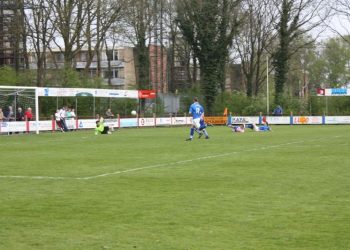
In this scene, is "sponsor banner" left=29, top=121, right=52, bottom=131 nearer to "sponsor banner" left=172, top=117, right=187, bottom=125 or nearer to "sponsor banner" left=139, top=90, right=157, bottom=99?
"sponsor banner" left=139, top=90, right=157, bottom=99

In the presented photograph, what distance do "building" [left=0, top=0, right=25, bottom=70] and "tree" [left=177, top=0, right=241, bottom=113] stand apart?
16.5m

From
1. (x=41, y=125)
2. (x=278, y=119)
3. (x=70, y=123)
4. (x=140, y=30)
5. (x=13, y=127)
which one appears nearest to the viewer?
(x=13, y=127)

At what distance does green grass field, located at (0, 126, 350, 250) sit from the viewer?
7297 millimetres

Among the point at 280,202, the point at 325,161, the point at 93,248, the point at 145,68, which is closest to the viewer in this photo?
the point at 93,248

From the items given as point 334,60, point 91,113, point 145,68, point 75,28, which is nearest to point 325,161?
point 91,113

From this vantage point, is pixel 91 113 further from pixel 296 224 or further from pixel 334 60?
pixel 334 60

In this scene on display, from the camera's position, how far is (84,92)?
4438 cm

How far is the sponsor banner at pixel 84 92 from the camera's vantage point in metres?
40.7

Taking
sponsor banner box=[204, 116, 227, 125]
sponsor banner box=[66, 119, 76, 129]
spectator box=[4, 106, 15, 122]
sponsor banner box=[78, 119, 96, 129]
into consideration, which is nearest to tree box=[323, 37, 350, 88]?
sponsor banner box=[204, 116, 227, 125]

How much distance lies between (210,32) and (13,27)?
1919 cm

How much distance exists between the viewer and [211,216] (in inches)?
340

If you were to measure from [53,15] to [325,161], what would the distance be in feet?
127

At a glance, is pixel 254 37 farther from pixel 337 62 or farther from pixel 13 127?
pixel 13 127

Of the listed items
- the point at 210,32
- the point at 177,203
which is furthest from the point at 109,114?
the point at 177,203
